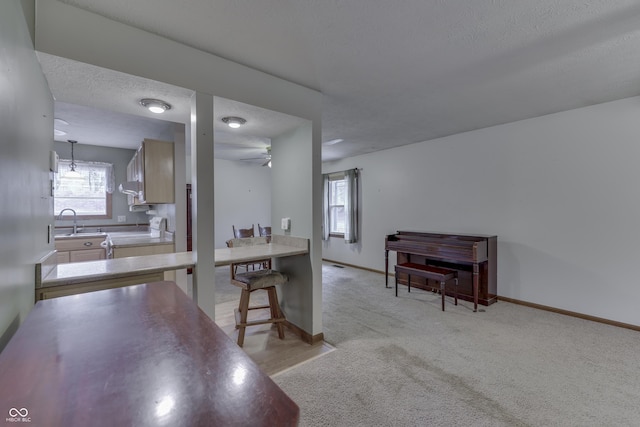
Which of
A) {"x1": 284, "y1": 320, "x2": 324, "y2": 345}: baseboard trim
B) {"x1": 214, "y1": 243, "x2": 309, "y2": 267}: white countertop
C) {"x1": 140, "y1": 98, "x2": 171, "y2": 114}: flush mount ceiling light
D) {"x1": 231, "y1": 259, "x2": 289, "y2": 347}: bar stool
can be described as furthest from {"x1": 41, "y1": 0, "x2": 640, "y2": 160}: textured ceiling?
{"x1": 284, "y1": 320, "x2": 324, "y2": 345}: baseboard trim

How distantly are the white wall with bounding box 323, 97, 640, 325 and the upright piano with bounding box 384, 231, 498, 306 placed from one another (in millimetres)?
265

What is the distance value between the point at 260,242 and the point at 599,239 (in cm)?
380

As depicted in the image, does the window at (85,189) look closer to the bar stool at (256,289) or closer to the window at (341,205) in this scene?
the bar stool at (256,289)

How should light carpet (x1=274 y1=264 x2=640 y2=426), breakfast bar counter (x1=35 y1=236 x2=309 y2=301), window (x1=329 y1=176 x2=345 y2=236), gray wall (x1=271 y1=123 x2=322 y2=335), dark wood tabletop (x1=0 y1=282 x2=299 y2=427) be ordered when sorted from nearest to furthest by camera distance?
1. dark wood tabletop (x1=0 y1=282 x2=299 y2=427)
2. breakfast bar counter (x1=35 y1=236 x2=309 y2=301)
3. light carpet (x1=274 y1=264 x2=640 y2=426)
4. gray wall (x1=271 y1=123 x2=322 y2=335)
5. window (x1=329 y1=176 x2=345 y2=236)

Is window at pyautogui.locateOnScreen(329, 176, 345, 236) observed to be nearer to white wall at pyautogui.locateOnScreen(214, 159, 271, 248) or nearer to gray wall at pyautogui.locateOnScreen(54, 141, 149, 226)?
white wall at pyautogui.locateOnScreen(214, 159, 271, 248)

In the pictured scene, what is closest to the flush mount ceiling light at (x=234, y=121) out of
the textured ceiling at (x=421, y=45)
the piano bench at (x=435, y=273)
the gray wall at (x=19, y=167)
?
the textured ceiling at (x=421, y=45)

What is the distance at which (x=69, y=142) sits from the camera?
4.51 meters

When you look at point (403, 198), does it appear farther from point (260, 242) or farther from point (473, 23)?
point (473, 23)

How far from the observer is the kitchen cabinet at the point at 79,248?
3814 millimetres

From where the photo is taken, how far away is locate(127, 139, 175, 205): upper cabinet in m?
3.35

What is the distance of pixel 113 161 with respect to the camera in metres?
4.91

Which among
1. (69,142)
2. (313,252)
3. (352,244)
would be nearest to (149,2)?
(313,252)

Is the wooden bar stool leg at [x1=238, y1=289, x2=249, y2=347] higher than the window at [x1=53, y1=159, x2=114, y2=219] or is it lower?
lower

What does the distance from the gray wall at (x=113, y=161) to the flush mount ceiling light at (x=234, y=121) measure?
3494 millimetres
